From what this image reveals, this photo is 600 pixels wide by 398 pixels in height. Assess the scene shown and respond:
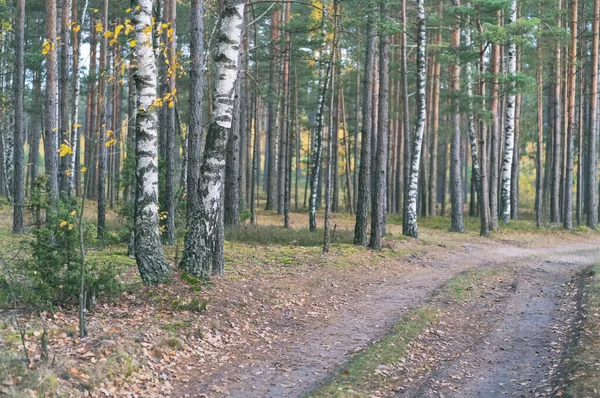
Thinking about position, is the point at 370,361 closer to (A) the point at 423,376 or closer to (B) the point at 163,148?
(A) the point at 423,376

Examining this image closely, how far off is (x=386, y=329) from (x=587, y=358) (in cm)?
305

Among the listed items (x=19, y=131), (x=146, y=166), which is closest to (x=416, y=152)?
(x=19, y=131)

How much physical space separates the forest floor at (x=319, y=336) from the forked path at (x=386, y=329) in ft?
0.09

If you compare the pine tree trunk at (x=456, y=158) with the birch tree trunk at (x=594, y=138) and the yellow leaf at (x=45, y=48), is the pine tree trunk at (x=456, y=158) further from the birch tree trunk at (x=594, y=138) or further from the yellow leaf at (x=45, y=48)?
the yellow leaf at (x=45, y=48)

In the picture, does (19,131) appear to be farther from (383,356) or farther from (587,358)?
(587,358)

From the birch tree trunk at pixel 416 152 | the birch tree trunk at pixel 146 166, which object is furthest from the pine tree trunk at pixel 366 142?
the birch tree trunk at pixel 146 166

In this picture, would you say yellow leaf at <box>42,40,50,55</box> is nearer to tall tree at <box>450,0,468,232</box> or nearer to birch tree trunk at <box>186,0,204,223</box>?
birch tree trunk at <box>186,0,204,223</box>

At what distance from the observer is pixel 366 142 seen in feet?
56.6

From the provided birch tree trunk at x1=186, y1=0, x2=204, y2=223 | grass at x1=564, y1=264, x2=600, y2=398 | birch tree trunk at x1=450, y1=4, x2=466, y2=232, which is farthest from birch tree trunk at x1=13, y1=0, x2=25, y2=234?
birch tree trunk at x1=450, y1=4, x2=466, y2=232

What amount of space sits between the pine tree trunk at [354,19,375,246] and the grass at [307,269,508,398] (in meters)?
5.09

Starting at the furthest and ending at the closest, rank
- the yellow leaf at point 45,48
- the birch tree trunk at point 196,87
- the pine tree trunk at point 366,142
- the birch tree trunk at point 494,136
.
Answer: the birch tree trunk at point 494,136
the pine tree trunk at point 366,142
the birch tree trunk at point 196,87
the yellow leaf at point 45,48

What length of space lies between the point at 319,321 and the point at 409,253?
841cm

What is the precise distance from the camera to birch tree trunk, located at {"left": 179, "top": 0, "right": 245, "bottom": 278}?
34.1 ft

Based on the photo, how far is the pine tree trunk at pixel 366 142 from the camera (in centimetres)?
1686
